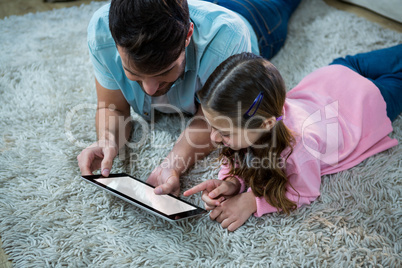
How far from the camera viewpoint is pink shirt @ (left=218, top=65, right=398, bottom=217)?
0.90 meters

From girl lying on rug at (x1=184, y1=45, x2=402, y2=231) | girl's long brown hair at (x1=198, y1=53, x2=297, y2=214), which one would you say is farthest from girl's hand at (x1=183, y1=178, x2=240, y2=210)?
girl's long brown hair at (x1=198, y1=53, x2=297, y2=214)

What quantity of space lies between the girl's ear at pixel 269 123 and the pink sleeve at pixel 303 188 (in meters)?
0.15

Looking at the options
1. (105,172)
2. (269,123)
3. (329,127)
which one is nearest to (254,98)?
(269,123)

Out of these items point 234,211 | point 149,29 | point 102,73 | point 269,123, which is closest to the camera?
point 149,29

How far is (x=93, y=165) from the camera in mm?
1012

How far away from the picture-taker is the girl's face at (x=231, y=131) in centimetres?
81

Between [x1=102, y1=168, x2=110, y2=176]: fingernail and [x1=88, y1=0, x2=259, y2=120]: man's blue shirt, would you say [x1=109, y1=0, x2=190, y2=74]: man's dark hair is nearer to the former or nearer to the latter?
[x1=88, y1=0, x2=259, y2=120]: man's blue shirt

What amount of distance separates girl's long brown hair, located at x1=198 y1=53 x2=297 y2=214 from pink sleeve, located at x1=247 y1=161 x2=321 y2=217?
26 mm

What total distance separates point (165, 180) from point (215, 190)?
145mm

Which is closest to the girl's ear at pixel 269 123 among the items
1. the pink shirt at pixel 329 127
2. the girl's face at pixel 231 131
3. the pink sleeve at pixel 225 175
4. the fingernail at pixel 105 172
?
the girl's face at pixel 231 131

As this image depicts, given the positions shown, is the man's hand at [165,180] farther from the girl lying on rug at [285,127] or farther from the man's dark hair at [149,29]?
the man's dark hair at [149,29]

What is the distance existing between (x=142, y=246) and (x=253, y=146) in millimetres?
356

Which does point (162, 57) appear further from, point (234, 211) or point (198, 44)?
point (234, 211)

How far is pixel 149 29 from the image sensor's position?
70 centimetres
